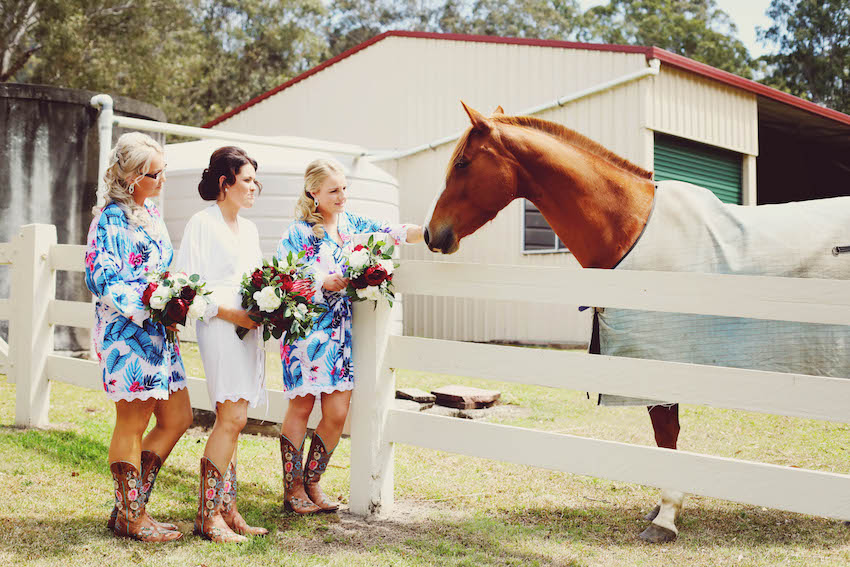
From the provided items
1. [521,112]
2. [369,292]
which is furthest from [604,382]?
[521,112]

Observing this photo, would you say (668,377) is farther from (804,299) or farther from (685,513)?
(685,513)

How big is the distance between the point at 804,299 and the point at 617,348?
796 mm

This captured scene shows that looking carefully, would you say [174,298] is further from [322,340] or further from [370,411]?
[370,411]

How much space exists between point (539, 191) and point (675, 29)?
35966mm

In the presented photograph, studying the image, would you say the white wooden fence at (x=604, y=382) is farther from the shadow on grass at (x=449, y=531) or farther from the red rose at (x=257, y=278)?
the red rose at (x=257, y=278)

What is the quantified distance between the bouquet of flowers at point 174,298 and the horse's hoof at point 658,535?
2.06 m

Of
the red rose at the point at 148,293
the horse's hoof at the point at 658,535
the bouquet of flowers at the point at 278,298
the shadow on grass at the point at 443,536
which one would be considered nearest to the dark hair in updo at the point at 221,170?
the bouquet of flowers at the point at 278,298

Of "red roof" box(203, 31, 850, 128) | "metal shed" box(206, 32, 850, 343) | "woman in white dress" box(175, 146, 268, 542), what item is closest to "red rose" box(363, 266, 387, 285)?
"woman in white dress" box(175, 146, 268, 542)

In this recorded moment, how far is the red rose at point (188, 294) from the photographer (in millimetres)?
2797

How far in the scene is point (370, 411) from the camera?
138 inches

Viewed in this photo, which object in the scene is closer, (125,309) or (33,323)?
(125,309)

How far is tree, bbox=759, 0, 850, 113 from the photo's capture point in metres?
31.5

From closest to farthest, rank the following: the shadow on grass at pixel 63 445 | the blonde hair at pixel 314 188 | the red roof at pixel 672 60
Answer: the blonde hair at pixel 314 188, the shadow on grass at pixel 63 445, the red roof at pixel 672 60

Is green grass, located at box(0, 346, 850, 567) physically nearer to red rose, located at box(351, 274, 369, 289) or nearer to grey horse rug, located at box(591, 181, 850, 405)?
grey horse rug, located at box(591, 181, 850, 405)
